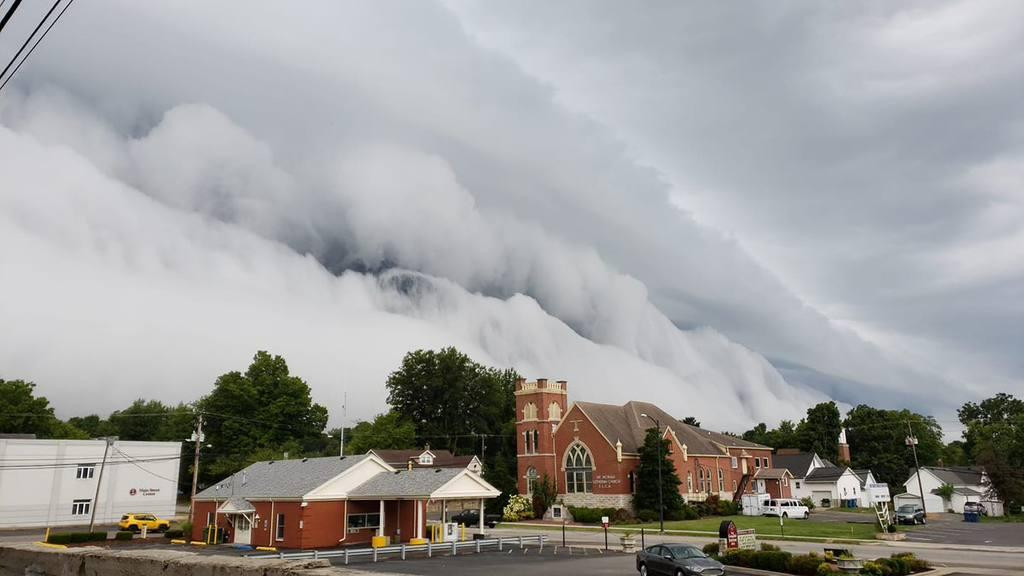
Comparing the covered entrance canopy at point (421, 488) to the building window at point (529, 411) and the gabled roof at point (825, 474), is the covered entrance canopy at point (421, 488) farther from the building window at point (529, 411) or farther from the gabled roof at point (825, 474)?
the gabled roof at point (825, 474)

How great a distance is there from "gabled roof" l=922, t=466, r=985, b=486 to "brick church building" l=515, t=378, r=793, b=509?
24.4m

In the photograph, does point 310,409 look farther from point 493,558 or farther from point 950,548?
point 950,548

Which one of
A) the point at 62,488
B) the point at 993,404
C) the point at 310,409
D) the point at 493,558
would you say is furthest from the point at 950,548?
the point at 993,404

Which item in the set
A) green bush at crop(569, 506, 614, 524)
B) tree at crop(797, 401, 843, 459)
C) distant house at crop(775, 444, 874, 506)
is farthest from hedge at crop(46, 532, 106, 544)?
tree at crop(797, 401, 843, 459)

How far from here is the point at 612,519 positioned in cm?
6675

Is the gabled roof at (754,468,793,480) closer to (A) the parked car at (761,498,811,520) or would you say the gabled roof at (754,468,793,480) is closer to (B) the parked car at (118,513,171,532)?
(A) the parked car at (761,498,811,520)

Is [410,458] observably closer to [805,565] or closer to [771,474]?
[771,474]

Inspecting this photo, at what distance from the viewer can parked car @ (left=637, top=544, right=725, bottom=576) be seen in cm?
2594

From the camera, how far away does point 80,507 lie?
71062mm

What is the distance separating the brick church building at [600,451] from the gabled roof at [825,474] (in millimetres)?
14024

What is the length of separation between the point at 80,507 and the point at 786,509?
7029 cm

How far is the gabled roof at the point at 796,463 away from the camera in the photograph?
97375 mm

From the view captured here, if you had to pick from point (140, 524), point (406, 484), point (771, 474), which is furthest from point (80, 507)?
point (771, 474)

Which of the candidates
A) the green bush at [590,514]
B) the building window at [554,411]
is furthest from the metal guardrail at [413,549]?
the building window at [554,411]
